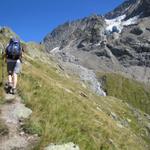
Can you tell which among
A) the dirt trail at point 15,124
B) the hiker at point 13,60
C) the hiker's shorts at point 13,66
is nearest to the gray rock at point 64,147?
the dirt trail at point 15,124

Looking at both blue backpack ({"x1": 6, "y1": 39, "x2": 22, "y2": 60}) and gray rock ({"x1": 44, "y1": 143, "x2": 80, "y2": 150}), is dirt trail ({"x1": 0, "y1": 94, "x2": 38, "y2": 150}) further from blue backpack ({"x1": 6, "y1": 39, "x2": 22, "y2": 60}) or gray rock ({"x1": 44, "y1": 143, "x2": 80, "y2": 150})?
blue backpack ({"x1": 6, "y1": 39, "x2": 22, "y2": 60})

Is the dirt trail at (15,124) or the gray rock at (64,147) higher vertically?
the dirt trail at (15,124)

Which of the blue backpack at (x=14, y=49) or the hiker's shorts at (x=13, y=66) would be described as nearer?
the blue backpack at (x=14, y=49)

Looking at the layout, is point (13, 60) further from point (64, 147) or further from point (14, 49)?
point (64, 147)

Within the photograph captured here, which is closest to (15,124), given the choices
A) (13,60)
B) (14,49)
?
(13,60)

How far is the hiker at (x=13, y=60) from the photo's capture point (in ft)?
57.1

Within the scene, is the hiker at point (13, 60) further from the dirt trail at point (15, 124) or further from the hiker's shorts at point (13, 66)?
the dirt trail at point (15, 124)

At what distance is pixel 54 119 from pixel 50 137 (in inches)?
69.4

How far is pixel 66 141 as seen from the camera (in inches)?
535

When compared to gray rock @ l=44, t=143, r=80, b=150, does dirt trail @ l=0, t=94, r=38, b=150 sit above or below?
Result: above

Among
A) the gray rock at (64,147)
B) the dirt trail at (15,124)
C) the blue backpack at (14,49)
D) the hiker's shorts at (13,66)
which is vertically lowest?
the gray rock at (64,147)

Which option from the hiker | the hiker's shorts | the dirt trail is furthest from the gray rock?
the hiker's shorts

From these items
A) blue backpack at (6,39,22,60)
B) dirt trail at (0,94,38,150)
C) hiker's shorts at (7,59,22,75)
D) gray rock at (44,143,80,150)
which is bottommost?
gray rock at (44,143,80,150)

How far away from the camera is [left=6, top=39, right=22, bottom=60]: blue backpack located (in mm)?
17453
